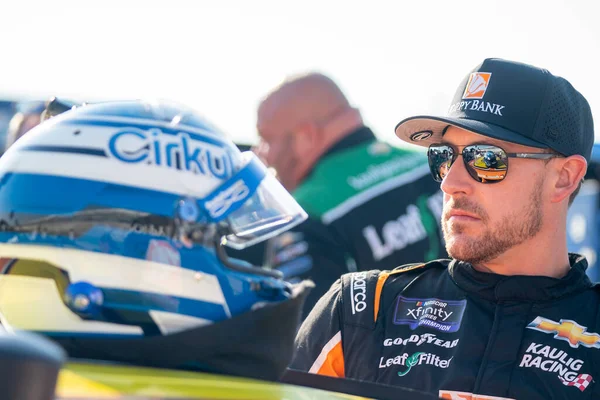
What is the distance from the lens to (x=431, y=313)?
9.05ft

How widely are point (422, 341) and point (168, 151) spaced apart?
1.22 meters

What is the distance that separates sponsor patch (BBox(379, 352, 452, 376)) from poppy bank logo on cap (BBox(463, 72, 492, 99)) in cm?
86

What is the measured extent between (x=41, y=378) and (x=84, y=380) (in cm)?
43

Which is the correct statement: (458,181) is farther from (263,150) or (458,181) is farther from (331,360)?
(263,150)

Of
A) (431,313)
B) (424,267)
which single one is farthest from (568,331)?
(424,267)

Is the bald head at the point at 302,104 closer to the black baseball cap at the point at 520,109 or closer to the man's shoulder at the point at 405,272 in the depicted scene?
the black baseball cap at the point at 520,109

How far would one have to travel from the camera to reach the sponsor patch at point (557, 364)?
8.08ft

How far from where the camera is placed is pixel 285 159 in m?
5.01

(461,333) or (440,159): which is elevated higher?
(440,159)

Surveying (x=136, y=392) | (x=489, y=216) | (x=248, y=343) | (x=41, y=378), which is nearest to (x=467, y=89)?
(x=489, y=216)

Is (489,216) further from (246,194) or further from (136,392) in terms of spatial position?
(136,392)

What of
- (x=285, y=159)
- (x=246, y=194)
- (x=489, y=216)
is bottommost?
(x=285, y=159)

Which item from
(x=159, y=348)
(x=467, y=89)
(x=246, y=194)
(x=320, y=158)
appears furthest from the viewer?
(x=320, y=158)

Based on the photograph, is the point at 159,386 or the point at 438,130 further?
the point at 438,130
